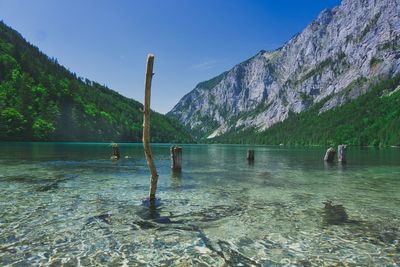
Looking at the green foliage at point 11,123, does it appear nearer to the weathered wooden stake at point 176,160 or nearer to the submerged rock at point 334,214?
the weathered wooden stake at point 176,160

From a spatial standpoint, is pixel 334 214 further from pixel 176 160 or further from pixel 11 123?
pixel 11 123

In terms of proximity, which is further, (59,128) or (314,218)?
(59,128)

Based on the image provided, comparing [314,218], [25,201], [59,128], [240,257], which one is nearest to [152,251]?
[240,257]

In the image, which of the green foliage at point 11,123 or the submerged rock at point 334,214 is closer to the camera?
the submerged rock at point 334,214

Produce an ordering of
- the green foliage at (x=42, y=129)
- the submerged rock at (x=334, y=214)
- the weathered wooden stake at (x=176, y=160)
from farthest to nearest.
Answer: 1. the green foliage at (x=42, y=129)
2. the weathered wooden stake at (x=176, y=160)
3. the submerged rock at (x=334, y=214)

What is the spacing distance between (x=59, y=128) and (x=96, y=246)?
17448 cm

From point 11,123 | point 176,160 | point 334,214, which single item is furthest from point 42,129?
point 334,214

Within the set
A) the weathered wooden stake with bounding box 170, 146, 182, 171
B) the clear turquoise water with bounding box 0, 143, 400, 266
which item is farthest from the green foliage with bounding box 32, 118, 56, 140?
the clear turquoise water with bounding box 0, 143, 400, 266

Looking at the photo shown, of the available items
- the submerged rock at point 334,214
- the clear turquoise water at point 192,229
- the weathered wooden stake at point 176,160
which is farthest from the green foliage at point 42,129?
the submerged rock at point 334,214

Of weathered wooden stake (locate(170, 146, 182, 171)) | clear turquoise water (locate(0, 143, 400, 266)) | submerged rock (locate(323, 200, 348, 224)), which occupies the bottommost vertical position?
clear turquoise water (locate(0, 143, 400, 266))

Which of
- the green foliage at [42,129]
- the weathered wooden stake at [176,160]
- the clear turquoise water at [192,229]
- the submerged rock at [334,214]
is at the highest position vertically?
the green foliage at [42,129]

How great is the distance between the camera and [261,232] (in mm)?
11664

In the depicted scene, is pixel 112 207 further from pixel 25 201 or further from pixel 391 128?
pixel 391 128

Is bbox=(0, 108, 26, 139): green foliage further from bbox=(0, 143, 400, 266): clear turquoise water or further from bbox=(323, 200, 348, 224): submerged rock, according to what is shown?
bbox=(323, 200, 348, 224): submerged rock
